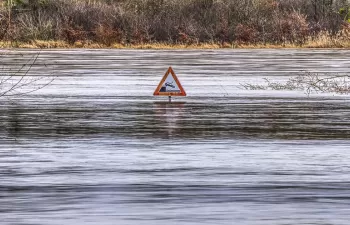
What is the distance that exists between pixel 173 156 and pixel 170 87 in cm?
1111

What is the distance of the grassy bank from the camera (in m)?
70.4

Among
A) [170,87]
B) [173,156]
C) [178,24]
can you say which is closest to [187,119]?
[170,87]

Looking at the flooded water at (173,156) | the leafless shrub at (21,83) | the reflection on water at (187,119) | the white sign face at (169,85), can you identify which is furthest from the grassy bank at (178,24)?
the reflection on water at (187,119)

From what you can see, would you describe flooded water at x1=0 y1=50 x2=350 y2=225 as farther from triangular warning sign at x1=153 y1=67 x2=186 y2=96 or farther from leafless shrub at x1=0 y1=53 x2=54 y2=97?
leafless shrub at x1=0 y1=53 x2=54 y2=97

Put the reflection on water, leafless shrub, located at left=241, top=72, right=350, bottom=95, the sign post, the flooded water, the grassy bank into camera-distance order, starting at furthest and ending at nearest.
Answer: the grassy bank, leafless shrub, located at left=241, top=72, right=350, bottom=95, the sign post, the reflection on water, the flooded water

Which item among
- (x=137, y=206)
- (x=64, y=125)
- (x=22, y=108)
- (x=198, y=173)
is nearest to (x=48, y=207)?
(x=137, y=206)

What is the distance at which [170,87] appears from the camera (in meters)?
26.9

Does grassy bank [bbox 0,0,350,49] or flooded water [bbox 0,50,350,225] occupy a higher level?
flooded water [bbox 0,50,350,225]

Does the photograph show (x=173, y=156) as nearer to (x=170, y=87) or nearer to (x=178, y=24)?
(x=170, y=87)

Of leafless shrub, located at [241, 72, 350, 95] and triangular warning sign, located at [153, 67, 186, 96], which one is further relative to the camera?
leafless shrub, located at [241, 72, 350, 95]

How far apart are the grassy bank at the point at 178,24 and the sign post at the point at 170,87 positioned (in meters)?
39.7

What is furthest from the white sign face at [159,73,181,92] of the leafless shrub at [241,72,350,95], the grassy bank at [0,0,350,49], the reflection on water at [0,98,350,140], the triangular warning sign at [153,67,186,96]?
the grassy bank at [0,0,350,49]

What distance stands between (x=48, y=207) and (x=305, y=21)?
6455 centimetres

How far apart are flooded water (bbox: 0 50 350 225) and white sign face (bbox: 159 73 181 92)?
334mm
